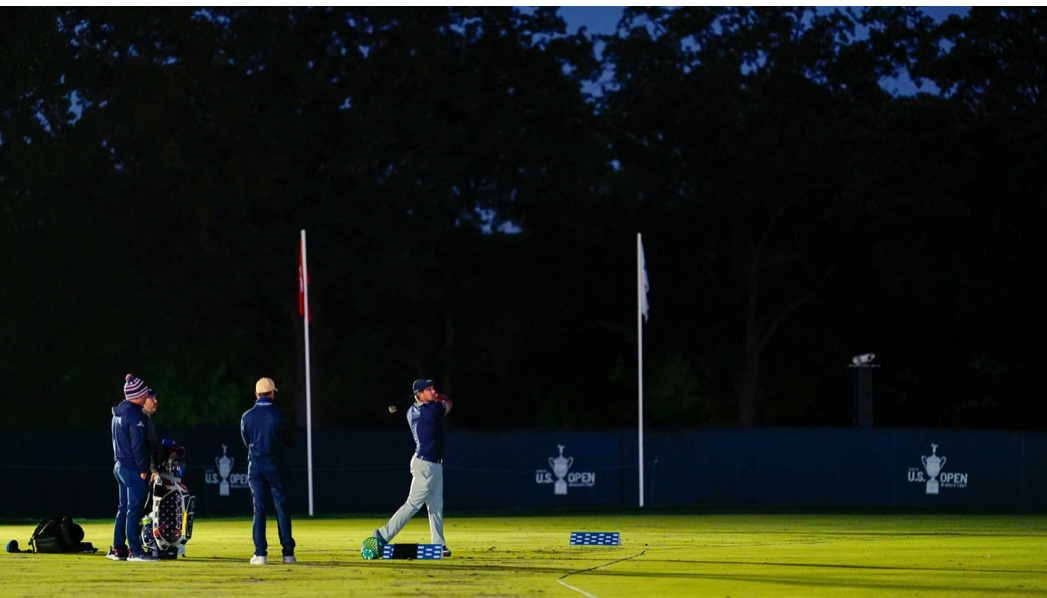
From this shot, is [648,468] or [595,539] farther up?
[648,468]

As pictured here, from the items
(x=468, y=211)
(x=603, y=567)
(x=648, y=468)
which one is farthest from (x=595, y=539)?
(x=468, y=211)

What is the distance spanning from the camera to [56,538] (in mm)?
19562

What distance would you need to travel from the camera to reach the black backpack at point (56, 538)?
769 inches

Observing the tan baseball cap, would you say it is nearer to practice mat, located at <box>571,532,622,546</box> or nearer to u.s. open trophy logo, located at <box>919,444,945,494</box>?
practice mat, located at <box>571,532,622,546</box>

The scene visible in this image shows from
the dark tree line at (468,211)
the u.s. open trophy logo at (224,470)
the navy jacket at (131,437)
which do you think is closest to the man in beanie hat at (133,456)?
the navy jacket at (131,437)

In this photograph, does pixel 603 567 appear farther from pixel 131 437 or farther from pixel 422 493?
pixel 131 437

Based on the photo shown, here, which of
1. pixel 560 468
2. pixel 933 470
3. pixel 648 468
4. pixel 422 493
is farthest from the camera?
pixel 648 468

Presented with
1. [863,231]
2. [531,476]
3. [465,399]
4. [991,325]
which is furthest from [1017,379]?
[531,476]

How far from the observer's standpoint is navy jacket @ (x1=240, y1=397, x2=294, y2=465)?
17.1 m

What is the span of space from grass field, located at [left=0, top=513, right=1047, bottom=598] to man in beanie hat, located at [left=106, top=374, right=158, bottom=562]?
380 millimetres

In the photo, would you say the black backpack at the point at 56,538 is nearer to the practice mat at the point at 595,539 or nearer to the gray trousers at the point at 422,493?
the gray trousers at the point at 422,493

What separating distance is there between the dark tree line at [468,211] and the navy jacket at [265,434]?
3696 centimetres

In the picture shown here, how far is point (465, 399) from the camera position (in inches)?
2429

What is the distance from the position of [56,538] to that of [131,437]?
2.54 m
